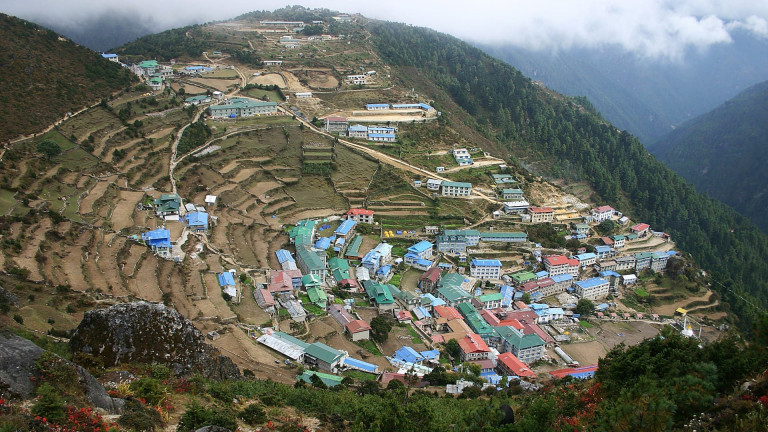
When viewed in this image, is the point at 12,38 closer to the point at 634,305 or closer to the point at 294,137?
the point at 294,137

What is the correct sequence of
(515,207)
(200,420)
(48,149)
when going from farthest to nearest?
(515,207)
(48,149)
(200,420)

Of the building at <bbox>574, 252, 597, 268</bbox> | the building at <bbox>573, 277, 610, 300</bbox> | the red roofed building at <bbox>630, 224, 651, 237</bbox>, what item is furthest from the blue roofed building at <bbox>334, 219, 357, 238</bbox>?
the red roofed building at <bbox>630, 224, 651, 237</bbox>

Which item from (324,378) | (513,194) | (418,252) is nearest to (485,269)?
(418,252)

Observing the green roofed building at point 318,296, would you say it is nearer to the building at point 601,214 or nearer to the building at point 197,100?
the building at point 197,100

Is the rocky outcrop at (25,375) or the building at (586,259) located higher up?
the rocky outcrop at (25,375)

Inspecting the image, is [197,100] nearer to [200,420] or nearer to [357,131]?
[357,131]

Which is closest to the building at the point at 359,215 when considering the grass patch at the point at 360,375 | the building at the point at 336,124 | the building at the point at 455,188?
the building at the point at 455,188
